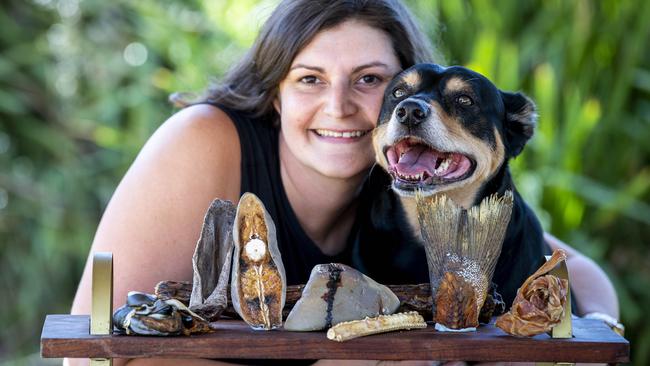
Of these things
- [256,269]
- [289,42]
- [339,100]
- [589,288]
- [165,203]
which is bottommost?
[589,288]

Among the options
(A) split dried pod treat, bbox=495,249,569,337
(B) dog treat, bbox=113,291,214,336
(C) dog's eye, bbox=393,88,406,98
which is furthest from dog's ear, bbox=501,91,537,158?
(B) dog treat, bbox=113,291,214,336

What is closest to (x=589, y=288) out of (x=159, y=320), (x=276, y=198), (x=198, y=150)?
(x=276, y=198)

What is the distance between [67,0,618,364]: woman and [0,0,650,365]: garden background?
192 cm

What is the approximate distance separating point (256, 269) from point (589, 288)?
1.17m

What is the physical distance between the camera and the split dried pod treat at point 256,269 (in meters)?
1.47

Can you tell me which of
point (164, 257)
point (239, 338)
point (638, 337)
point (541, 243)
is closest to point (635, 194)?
point (638, 337)

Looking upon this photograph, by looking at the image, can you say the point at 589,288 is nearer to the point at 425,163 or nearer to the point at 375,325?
the point at 425,163

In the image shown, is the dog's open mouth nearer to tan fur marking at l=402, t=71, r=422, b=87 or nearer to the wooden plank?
tan fur marking at l=402, t=71, r=422, b=87

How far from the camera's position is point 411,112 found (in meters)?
1.74

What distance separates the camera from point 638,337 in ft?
13.5

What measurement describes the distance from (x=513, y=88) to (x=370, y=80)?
2.22m

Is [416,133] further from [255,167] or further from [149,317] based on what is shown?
[149,317]

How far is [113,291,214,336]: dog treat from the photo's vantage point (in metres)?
1.38

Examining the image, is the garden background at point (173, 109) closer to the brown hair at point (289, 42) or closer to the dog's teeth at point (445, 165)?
the brown hair at point (289, 42)
